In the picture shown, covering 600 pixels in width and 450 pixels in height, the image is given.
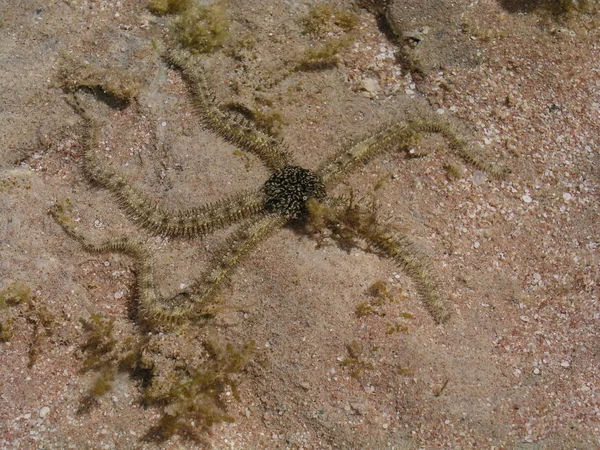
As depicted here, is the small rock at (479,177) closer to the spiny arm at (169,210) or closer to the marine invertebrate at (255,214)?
the marine invertebrate at (255,214)

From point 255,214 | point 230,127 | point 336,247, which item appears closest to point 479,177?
point 336,247

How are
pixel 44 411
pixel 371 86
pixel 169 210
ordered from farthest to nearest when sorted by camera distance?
pixel 371 86 < pixel 169 210 < pixel 44 411

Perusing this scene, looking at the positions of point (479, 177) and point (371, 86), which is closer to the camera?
point (479, 177)

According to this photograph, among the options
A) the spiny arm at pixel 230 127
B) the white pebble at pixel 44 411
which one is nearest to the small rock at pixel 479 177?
the spiny arm at pixel 230 127

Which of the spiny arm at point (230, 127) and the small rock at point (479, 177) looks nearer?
the spiny arm at point (230, 127)

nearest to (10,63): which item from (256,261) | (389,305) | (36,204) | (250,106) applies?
(36,204)

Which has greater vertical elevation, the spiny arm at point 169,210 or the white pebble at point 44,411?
the spiny arm at point 169,210

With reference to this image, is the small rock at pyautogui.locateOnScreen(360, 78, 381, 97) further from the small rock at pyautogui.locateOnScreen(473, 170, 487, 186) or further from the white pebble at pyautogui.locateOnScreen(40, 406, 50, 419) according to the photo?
the white pebble at pyautogui.locateOnScreen(40, 406, 50, 419)

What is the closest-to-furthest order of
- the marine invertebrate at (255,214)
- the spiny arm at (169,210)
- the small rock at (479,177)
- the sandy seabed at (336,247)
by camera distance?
the sandy seabed at (336,247) < the marine invertebrate at (255,214) < the spiny arm at (169,210) < the small rock at (479,177)

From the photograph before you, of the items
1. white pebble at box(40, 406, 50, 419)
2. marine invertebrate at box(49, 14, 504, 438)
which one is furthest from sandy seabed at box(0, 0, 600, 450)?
marine invertebrate at box(49, 14, 504, 438)

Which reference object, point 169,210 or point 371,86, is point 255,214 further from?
point 371,86

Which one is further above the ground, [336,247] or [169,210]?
[336,247]

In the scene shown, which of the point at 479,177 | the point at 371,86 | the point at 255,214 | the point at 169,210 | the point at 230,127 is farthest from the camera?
the point at 371,86
